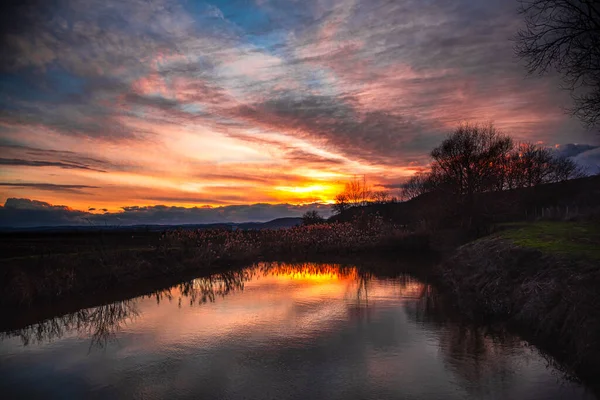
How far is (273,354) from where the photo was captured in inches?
347

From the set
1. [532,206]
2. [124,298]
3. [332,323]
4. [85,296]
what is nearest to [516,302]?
[332,323]

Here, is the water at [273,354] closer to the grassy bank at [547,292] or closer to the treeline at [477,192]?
the grassy bank at [547,292]

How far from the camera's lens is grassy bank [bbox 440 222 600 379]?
7922 mm

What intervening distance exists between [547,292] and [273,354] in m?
6.80

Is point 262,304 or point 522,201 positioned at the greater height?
point 522,201

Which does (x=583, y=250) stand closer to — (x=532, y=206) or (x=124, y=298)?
(x=124, y=298)

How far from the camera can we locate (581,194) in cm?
5150

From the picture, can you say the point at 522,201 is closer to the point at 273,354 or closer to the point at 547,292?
the point at 547,292

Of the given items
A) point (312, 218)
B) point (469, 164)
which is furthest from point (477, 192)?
point (312, 218)

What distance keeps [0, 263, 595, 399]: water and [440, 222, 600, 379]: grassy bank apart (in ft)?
2.15

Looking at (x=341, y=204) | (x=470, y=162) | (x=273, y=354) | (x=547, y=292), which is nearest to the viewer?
(x=273, y=354)

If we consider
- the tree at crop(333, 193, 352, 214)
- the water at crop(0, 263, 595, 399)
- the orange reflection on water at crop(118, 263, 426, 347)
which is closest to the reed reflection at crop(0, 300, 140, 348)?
the water at crop(0, 263, 595, 399)

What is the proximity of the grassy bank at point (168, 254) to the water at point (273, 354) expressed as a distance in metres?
2.68

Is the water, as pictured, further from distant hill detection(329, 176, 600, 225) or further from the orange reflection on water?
distant hill detection(329, 176, 600, 225)
